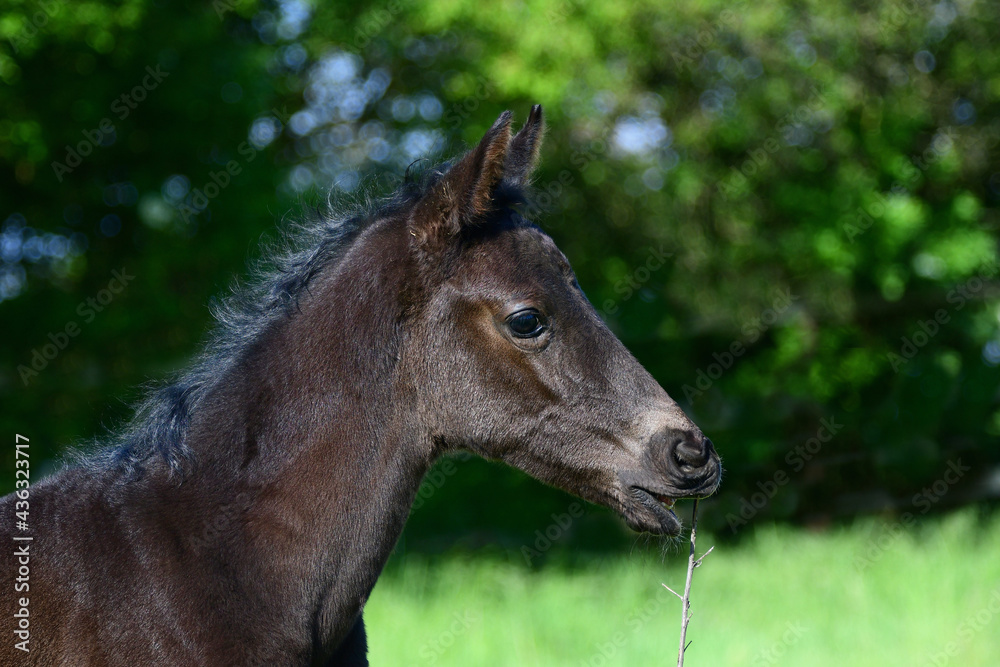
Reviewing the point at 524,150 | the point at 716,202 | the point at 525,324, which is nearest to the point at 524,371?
the point at 525,324

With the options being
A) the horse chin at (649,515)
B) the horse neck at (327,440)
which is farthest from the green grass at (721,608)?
the horse neck at (327,440)

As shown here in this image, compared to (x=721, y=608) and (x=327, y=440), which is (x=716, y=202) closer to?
(x=721, y=608)

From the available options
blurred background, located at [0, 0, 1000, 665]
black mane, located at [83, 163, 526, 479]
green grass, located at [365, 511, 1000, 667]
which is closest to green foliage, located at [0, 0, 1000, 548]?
blurred background, located at [0, 0, 1000, 665]

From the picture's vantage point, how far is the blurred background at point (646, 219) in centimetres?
898

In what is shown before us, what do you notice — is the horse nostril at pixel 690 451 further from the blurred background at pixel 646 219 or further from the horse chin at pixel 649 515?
the blurred background at pixel 646 219

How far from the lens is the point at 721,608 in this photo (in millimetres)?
7348

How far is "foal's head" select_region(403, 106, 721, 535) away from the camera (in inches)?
105

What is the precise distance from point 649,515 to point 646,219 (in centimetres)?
1041

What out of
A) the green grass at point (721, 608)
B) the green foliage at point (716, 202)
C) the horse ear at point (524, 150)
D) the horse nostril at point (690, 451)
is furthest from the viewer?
the green foliage at point (716, 202)

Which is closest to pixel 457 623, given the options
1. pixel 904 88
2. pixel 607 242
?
pixel 607 242

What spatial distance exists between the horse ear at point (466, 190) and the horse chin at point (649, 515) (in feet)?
3.22

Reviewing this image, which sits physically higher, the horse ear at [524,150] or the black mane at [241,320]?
the black mane at [241,320]

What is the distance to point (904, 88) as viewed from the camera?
1172 cm

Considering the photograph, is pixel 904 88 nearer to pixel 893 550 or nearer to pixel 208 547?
pixel 893 550
